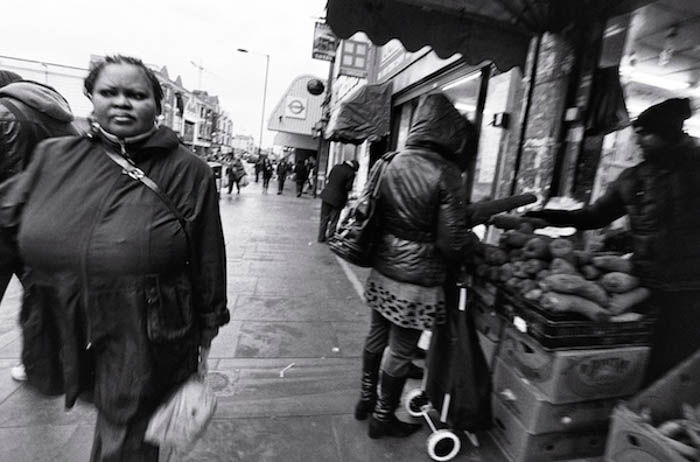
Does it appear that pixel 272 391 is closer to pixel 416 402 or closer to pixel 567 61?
pixel 416 402

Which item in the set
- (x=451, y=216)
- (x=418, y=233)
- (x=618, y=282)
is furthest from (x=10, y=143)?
(x=618, y=282)

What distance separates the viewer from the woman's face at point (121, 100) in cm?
157

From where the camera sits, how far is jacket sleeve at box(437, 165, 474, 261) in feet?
7.82

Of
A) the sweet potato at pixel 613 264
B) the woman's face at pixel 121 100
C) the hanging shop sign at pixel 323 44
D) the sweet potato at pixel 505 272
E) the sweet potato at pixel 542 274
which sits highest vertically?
the hanging shop sign at pixel 323 44

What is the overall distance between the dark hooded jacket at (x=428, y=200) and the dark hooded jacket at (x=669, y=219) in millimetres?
1004

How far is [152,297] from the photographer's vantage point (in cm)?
155

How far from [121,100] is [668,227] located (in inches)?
113

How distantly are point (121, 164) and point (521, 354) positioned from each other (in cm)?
238

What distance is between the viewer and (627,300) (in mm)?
2287

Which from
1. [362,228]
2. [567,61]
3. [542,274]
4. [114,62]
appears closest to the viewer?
[114,62]

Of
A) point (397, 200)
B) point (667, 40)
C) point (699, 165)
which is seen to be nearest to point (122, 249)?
point (397, 200)

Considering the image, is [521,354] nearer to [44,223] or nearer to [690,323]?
[690,323]

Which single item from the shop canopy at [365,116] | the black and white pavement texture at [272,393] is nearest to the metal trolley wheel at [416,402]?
the black and white pavement texture at [272,393]

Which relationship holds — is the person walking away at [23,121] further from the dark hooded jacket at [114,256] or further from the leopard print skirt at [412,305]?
the leopard print skirt at [412,305]
